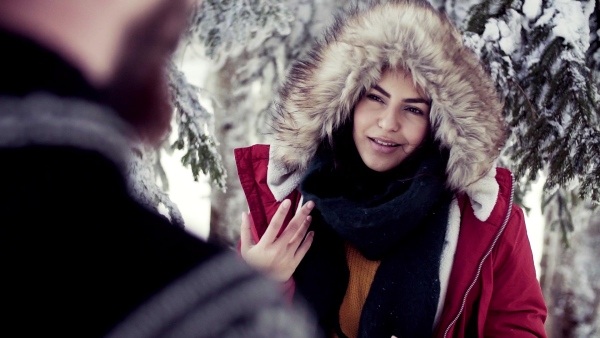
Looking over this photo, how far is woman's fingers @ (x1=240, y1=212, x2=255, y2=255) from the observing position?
1940 mm

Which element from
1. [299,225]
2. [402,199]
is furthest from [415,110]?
[299,225]

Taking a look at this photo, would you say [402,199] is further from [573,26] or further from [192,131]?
[192,131]

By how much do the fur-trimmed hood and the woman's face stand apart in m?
0.04

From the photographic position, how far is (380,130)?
1.89 metres

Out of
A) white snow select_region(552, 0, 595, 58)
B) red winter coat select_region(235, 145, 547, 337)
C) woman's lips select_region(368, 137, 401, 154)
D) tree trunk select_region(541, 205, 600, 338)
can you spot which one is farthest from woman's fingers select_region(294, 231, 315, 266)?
tree trunk select_region(541, 205, 600, 338)

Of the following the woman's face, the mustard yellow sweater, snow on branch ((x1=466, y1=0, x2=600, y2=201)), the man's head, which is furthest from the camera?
snow on branch ((x1=466, y1=0, x2=600, y2=201))

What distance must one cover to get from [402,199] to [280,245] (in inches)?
21.4

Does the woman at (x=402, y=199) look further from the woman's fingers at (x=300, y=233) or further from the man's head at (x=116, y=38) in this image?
the man's head at (x=116, y=38)

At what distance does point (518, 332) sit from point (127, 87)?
1766 mm

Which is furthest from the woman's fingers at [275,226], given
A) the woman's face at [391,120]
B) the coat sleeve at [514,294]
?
the coat sleeve at [514,294]

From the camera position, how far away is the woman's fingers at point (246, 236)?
194 cm

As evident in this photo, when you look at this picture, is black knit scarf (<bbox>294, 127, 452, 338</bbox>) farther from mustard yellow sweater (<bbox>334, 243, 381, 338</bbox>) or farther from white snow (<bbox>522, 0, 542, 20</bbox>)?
white snow (<bbox>522, 0, 542, 20</bbox>)

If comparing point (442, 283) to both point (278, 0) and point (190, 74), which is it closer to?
point (278, 0)

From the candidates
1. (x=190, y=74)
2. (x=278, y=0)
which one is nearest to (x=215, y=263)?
(x=278, y=0)
